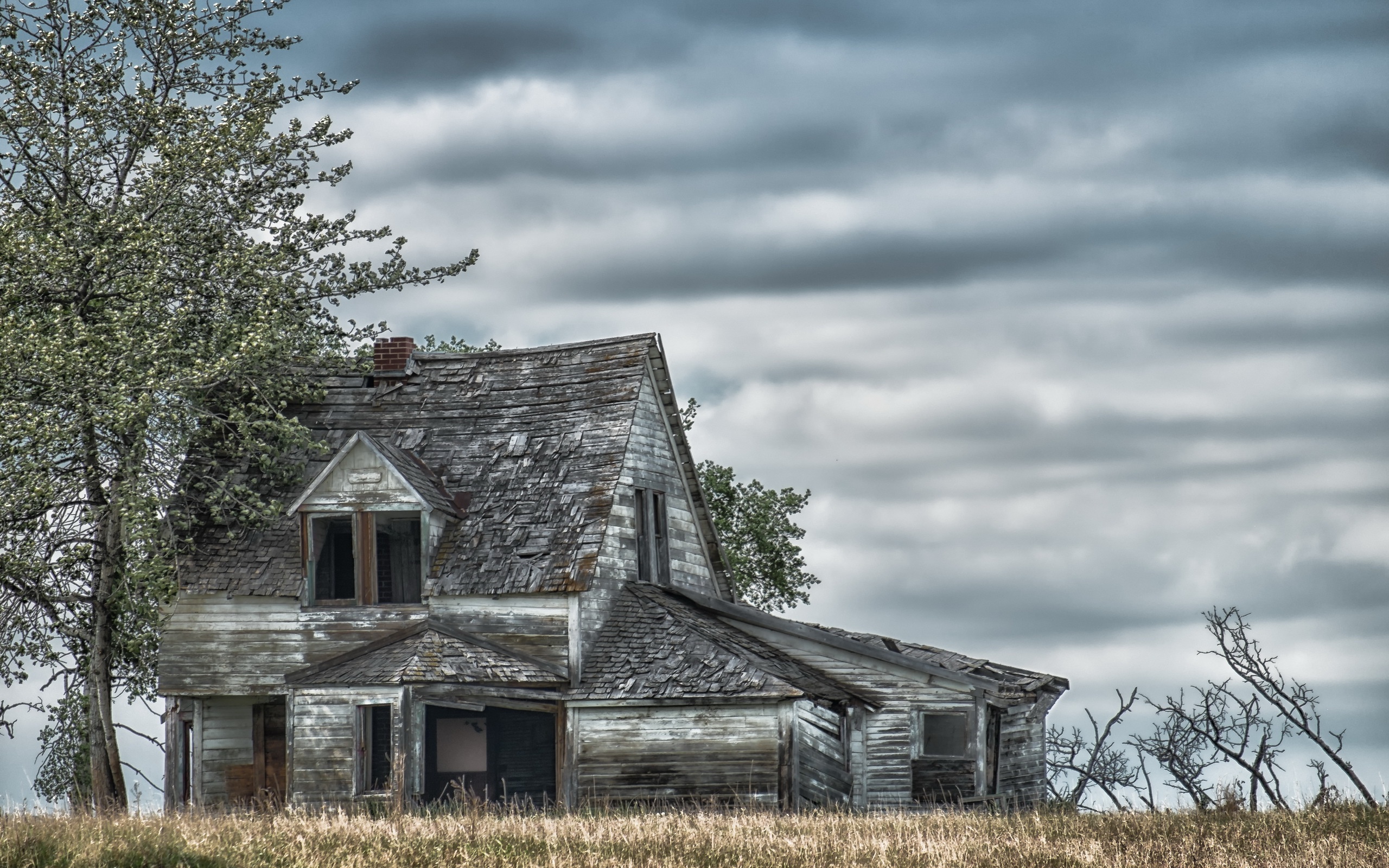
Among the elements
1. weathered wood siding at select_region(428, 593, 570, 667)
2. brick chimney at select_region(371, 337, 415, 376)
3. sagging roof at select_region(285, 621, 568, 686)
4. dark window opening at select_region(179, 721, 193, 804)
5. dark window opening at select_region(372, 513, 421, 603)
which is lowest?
dark window opening at select_region(179, 721, 193, 804)

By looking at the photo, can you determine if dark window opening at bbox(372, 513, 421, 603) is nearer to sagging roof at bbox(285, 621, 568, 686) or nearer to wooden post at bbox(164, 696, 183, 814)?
sagging roof at bbox(285, 621, 568, 686)

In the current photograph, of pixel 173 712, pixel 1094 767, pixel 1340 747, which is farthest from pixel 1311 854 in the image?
pixel 173 712

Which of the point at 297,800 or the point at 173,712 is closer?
the point at 297,800

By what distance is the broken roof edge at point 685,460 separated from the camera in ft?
110

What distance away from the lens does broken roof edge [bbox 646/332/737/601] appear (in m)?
33.4

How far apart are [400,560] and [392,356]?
5.31 metres

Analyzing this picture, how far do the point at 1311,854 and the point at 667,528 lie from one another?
58.1 feet

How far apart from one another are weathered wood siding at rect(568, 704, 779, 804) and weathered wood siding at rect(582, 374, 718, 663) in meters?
2.00

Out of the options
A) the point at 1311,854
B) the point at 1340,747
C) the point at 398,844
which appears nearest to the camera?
the point at 1311,854

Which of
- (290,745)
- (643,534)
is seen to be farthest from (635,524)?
(290,745)

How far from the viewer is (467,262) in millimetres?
34656

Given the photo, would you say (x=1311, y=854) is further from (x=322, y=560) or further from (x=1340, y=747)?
(x=322, y=560)

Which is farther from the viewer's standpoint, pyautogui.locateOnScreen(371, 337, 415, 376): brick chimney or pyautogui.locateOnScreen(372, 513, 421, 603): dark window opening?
pyautogui.locateOnScreen(371, 337, 415, 376): brick chimney

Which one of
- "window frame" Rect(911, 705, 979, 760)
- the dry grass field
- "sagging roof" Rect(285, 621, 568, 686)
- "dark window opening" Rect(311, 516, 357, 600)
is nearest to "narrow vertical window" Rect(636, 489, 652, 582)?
"sagging roof" Rect(285, 621, 568, 686)
